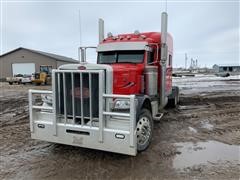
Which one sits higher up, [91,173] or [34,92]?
[34,92]

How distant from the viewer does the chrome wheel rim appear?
13.5ft

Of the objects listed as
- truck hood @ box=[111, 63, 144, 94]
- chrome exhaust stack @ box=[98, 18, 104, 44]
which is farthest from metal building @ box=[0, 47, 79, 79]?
truck hood @ box=[111, 63, 144, 94]

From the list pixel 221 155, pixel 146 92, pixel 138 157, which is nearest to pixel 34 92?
pixel 138 157

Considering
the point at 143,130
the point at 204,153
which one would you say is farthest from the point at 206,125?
the point at 143,130

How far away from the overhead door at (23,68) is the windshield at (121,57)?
114ft

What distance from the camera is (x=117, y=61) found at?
18.9 ft

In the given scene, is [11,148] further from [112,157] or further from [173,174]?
[173,174]

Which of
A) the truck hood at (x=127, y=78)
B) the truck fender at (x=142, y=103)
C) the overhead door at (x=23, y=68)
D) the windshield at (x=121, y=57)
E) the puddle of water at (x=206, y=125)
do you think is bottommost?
the puddle of water at (x=206, y=125)

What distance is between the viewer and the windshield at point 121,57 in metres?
5.59

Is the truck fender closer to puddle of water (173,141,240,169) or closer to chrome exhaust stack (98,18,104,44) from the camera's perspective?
puddle of water (173,141,240,169)

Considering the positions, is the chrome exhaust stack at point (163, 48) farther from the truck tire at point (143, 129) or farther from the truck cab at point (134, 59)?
the truck tire at point (143, 129)

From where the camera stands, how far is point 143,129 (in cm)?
429

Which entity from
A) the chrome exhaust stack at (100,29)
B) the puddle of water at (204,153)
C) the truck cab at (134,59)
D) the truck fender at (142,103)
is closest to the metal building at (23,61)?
the chrome exhaust stack at (100,29)

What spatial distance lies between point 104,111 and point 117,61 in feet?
7.88
